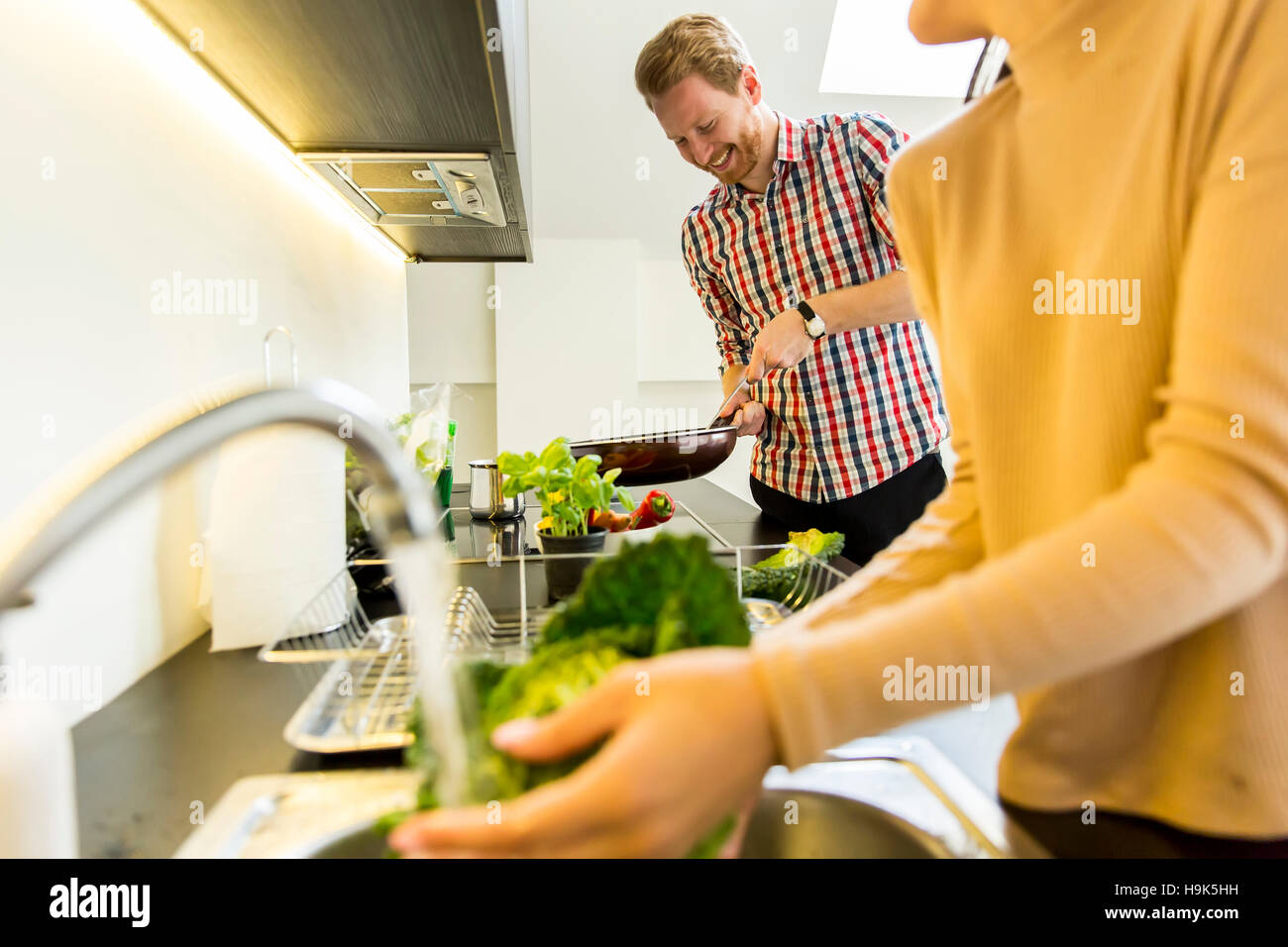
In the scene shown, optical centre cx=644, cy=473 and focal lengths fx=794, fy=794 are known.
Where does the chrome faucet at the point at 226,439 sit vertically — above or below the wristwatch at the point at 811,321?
below

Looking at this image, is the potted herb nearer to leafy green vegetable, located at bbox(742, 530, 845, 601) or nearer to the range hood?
leafy green vegetable, located at bbox(742, 530, 845, 601)

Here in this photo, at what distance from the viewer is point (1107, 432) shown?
483 mm

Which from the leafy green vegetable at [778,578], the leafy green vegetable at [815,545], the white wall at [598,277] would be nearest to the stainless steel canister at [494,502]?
the leafy green vegetable at [815,545]

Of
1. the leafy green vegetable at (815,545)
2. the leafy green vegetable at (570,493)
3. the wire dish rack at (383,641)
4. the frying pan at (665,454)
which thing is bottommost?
the wire dish rack at (383,641)

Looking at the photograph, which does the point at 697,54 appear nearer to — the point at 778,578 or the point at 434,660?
the point at 778,578

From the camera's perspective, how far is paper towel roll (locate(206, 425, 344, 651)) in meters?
0.95

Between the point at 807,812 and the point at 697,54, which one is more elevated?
the point at 697,54

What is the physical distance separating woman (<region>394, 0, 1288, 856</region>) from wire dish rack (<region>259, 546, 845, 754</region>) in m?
0.33

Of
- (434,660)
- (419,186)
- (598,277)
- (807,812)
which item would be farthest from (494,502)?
(598,277)

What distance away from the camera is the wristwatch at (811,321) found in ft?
5.22

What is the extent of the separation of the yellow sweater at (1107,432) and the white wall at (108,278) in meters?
0.54

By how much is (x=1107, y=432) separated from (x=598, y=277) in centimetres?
434

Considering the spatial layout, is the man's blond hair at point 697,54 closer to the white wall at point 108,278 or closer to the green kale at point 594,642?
the white wall at point 108,278
